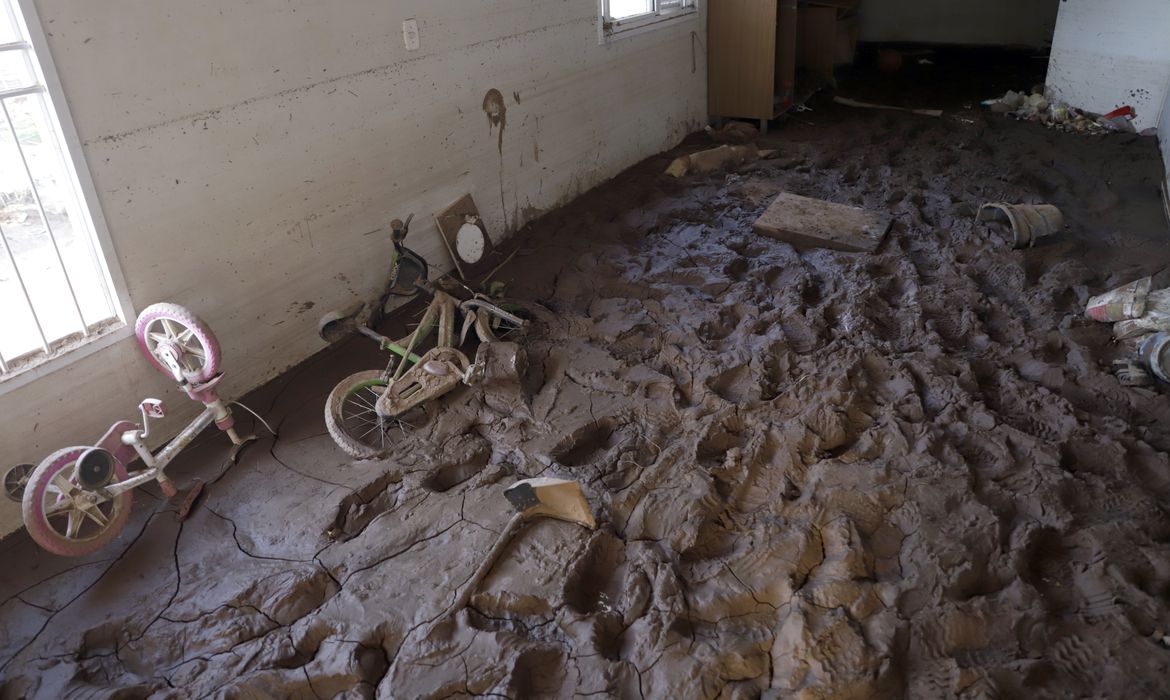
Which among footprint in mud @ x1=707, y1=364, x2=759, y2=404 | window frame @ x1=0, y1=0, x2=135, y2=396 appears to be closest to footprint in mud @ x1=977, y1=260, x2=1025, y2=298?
footprint in mud @ x1=707, y1=364, x2=759, y2=404

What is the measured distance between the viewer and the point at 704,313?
3.88 metres

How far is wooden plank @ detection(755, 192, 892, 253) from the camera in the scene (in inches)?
180

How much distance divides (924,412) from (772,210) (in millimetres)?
2375

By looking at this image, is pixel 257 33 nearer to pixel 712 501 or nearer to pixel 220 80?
pixel 220 80

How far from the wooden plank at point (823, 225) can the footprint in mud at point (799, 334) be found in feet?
3.55

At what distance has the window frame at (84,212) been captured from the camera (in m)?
2.60

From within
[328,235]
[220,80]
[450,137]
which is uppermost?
[220,80]

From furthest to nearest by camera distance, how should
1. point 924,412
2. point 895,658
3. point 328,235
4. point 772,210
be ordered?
1. point 772,210
2. point 328,235
3. point 924,412
4. point 895,658

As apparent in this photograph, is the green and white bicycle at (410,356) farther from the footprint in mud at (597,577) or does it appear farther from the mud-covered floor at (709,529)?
the footprint in mud at (597,577)

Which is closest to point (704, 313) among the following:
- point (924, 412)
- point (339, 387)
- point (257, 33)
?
point (924, 412)

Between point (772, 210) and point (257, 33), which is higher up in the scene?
point (257, 33)

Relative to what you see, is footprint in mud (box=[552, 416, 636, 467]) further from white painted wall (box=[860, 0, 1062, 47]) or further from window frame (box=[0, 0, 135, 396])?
white painted wall (box=[860, 0, 1062, 47])

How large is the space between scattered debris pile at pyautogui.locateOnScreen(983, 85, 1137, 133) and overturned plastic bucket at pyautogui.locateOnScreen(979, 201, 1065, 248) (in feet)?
8.52

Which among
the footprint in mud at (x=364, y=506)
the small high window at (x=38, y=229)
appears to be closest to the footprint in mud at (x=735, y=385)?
the footprint in mud at (x=364, y=506)
